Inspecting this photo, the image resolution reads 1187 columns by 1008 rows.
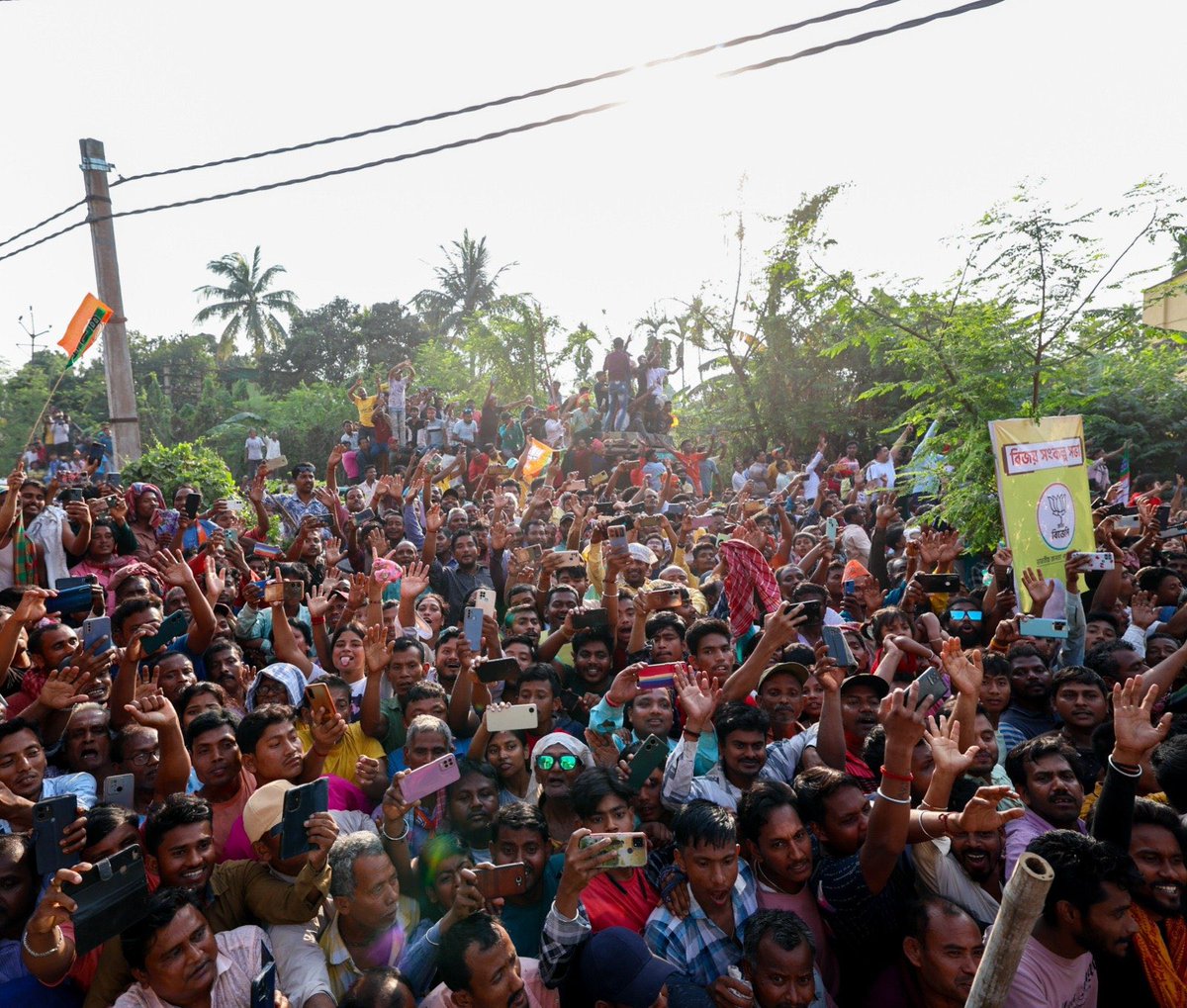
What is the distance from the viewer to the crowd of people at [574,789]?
9.48 feet

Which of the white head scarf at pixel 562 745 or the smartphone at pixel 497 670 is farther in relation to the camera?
the smartphone at pixel 497 670

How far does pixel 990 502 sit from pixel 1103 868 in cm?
518

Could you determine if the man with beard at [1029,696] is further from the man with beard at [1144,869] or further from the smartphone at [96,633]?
the smartphone at [96,633]

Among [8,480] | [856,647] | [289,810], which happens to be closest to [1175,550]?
[856,647]

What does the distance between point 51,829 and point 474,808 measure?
161 centimetres

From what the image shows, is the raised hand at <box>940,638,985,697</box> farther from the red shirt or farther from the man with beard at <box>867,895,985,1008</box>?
the red shirt

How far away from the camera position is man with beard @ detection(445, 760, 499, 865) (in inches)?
153

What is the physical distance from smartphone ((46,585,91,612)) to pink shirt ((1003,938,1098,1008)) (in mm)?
4752

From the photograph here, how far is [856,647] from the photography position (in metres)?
5.85

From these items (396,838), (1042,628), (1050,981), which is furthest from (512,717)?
(1042,628)

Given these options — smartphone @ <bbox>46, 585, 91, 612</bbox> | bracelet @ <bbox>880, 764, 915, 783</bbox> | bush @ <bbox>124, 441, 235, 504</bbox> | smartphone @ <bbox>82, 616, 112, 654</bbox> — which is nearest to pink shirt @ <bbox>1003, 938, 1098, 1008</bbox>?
bracelet @ <bbox>880, 764, 915, 783</bbox>

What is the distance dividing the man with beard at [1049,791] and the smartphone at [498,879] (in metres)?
1.89

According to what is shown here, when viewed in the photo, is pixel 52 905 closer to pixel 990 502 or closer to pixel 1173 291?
pixel 990 502

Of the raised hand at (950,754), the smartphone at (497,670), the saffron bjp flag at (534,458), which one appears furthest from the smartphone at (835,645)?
the saffron bjp flag at (534,458)
